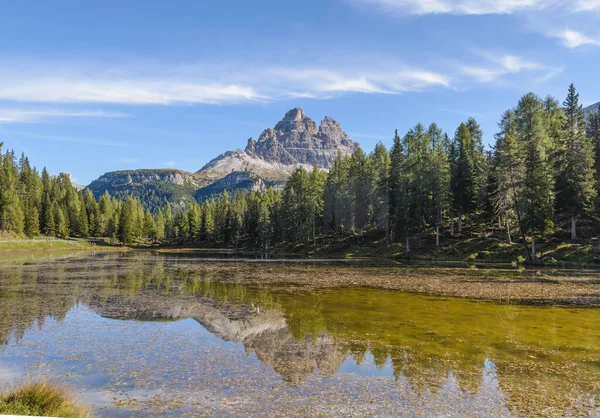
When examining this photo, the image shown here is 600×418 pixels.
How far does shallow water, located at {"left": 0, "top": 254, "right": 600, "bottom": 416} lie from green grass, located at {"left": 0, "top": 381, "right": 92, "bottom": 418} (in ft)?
5.27

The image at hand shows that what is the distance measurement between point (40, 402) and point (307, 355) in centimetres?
892

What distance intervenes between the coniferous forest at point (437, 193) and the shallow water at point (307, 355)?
36672mm

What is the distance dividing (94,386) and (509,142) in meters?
57.0

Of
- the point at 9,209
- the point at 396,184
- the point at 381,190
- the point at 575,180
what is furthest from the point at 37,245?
the point at 575,180

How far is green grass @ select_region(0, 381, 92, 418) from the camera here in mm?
7824

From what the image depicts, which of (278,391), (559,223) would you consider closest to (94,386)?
(278,391)

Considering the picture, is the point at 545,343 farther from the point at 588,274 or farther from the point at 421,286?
the point at 588,274

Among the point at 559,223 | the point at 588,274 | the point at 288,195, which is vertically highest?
the point at 288,195

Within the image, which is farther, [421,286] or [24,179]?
[24,179]

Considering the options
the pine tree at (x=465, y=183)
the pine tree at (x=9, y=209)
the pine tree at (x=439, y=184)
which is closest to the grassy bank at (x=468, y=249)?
the pine tree at (x=439, y=184)

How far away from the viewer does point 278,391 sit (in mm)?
11617

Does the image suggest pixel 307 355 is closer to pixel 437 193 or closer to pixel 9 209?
pixel 437 193

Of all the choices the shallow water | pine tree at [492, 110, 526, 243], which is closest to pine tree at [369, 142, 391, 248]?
pine tree at [492, 110, 526, 243]

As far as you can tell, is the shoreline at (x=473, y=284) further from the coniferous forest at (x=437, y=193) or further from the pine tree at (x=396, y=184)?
the pine tree at (x=396, y=184)
